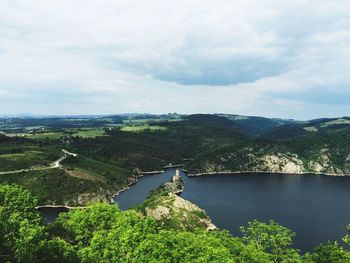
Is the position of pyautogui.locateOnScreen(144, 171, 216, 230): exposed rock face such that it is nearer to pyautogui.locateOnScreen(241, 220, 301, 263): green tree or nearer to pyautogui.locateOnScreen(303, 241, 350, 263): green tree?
pyautogui.locateOnScreen(241, 220, 301, 263): green tree

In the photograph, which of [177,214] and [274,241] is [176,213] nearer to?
[177,214]

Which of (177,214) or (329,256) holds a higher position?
(329,256)

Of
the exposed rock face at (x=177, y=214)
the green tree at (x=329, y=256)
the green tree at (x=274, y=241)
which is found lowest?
the exposed rock face at (x=177, y=214)

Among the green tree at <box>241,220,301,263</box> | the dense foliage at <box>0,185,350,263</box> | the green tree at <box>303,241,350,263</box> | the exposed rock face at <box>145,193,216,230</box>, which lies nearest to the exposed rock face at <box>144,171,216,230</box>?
Answer: the exposed rock face at <box>145,193,216,230</box>

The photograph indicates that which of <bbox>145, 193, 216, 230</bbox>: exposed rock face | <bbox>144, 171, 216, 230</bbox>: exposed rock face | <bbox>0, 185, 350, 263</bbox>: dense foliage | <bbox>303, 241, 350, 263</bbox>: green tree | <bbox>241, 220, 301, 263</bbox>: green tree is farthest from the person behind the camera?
<bbox>145, 193, 216, 230</bbox>: exposed rock face

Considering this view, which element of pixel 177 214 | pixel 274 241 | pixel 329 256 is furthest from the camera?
pixel 177 214

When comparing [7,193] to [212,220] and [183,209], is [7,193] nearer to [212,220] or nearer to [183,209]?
[183,209]

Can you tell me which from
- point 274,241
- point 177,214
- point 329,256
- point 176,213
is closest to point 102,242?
point 274,241

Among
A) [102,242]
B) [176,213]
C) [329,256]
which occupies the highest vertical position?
[102,242]

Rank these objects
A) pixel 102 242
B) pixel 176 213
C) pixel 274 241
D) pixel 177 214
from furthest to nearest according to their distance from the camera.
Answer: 1. pixel 176 213
2. pixel 177 214
3. pixel 274 241
4. pixel 102 242

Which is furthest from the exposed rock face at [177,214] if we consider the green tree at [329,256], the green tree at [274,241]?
the green tree at [329,256]

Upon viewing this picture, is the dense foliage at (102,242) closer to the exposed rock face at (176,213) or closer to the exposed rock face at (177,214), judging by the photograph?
the exposed rock face at (176,213)

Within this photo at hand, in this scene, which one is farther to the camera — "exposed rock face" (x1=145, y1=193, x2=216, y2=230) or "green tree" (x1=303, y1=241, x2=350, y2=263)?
"exposed rock face" (x1=145, y1=193, x2=216, y2=230)
